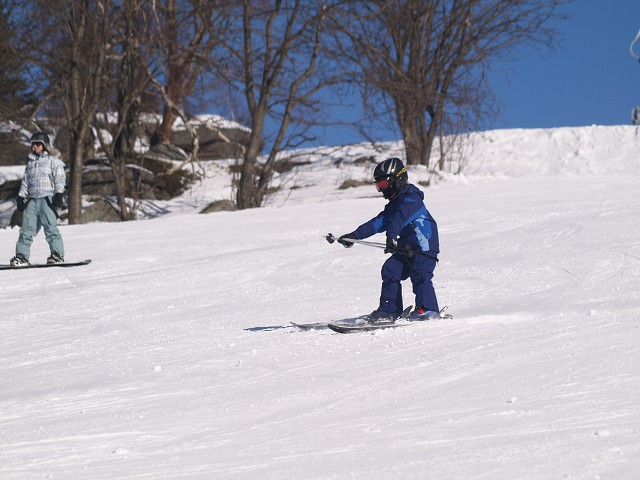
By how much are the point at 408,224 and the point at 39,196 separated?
6548 millimetres

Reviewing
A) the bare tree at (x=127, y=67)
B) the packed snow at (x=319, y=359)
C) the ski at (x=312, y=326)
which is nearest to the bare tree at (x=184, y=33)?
the bare tree at (x=127, y=67)

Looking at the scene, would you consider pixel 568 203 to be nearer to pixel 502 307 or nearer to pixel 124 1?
pixel 502 307

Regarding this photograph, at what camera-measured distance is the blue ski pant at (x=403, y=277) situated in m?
7.60

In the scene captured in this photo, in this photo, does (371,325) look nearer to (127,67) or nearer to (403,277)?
(403,277)

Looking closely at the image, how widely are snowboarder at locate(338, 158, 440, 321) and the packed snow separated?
24cm

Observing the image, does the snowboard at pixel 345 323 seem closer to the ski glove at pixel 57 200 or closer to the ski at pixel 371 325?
the ski at pixel 371 325

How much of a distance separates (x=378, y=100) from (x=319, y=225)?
9561mm

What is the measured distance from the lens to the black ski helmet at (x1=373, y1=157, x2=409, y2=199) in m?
7.48

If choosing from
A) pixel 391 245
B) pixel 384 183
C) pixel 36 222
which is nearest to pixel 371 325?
pixel 391 245

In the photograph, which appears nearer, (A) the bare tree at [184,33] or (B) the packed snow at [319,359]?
(B) the packed snow at [319,359]

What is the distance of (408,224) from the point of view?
759 cm

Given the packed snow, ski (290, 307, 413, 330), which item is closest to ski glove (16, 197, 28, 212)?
the packed snow

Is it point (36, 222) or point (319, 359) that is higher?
point (36, 222)

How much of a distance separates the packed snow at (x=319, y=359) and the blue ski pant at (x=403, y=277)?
23 cm
